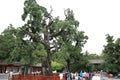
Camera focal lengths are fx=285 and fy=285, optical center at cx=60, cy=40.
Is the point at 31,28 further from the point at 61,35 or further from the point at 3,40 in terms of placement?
the point at 3,40

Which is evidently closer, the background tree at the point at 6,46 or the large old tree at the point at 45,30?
the large old tree at the point at 45,30

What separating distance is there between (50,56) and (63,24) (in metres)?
4.64

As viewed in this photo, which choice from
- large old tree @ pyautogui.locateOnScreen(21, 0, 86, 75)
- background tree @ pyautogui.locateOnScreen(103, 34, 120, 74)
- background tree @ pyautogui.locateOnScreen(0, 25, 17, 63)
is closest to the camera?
large old tree @ pyautogui.locateOnScreen(21, 0, 86, 75)

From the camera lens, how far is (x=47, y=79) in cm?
2919

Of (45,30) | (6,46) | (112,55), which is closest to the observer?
(45,30)

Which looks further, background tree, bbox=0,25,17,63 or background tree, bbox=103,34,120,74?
background tree, bbox=103,34,120,74

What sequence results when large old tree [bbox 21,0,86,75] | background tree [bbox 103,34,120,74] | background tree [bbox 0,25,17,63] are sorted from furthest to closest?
background tree [bbox 103,34,120,74]
background tree [bbox 0,25,17,63]
large old tree [bbox 21,0,86,75]

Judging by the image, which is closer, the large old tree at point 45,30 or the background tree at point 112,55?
the large old tree at point 45,30

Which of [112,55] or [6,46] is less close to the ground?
[6,46]

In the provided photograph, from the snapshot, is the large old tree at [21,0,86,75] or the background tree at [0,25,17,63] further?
the background tree at [0,25,17,63]

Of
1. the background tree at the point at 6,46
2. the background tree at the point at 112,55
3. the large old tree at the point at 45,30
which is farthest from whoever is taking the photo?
the background tree at the point at 112,55

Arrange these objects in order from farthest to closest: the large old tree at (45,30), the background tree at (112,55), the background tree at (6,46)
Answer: the background tree at (112,55) < the background tree at (6,46) < the large old tree at (45,30)

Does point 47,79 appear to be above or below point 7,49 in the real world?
below

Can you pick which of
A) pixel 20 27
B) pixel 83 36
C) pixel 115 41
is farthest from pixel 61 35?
pixel 115 41
